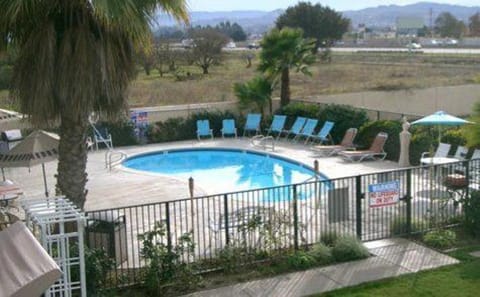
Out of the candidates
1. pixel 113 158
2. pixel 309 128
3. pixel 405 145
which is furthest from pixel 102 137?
pixel 405 145

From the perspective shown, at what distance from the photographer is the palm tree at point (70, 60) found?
9.40 m

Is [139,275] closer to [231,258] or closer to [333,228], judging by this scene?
[231,258]

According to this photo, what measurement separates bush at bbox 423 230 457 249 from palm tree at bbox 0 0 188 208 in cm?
556

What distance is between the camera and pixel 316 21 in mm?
71438

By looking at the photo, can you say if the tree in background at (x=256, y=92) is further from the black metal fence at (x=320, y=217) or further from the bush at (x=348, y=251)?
the bush at (x=348, y=251)

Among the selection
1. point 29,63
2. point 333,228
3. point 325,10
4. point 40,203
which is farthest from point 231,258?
point 325,10

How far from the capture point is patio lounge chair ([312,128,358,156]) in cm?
2114

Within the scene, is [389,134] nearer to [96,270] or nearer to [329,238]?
[329,238]

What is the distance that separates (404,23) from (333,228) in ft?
529

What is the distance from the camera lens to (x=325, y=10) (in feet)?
240

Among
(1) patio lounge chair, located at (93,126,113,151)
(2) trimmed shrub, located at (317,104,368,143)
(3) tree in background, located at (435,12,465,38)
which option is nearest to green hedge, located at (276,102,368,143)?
(2) trimmed shrub, located at (317,104,368,143)

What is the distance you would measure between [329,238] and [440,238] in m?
1.90

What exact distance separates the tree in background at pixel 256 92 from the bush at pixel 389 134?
5001 millimetres

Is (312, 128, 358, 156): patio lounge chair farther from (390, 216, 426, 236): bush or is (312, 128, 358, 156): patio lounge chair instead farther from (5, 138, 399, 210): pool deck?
(390, 216, 426, 236): bush
